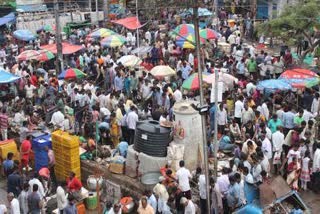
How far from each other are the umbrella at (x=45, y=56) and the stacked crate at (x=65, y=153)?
8.72 m

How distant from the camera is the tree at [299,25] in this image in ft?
64.8

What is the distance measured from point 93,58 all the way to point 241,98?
958 centimetres

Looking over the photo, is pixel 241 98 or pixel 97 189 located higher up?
pixel 241 98

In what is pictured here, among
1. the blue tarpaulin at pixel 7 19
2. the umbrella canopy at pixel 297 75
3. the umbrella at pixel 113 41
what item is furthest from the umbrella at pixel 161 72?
the blue tarpaulin at pixel 7 19

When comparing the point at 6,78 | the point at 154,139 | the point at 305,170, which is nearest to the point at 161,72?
the point at 6,78

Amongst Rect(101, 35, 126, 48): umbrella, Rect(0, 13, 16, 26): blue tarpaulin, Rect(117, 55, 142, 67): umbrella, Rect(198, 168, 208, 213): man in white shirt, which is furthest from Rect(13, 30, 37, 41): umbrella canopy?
Rect(198, 168, 208, 213): man in white shirt

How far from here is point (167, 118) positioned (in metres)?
13.7

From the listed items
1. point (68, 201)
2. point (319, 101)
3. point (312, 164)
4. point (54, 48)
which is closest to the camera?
point (68, 201)

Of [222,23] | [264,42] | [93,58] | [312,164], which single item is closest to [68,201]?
[312,164]

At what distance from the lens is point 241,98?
1452 centimetres

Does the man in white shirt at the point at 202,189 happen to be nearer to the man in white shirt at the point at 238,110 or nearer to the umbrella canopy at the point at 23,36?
the man in white shirt at the point at 238,110

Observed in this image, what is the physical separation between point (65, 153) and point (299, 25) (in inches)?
462

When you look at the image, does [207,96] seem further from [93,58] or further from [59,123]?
[93,58]

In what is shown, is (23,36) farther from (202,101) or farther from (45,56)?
(202,101)
